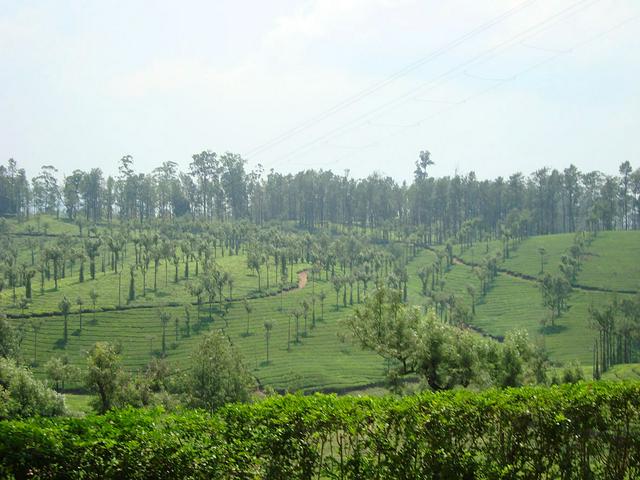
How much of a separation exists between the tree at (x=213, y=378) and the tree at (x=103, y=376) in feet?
19.3

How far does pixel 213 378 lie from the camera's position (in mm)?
51688

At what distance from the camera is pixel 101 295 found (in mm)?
112938

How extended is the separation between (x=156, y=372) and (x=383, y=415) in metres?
63.4

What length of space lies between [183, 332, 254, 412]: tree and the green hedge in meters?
36.8

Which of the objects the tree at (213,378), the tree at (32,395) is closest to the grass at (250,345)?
the tree at (213,378)

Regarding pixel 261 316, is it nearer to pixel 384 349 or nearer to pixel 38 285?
pixel 38 285

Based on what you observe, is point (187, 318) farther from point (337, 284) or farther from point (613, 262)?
point (613, 262)

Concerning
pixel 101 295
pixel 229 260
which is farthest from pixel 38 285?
pixel 229 260

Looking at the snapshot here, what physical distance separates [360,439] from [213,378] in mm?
38621

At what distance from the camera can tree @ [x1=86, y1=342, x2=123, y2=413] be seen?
168 ft

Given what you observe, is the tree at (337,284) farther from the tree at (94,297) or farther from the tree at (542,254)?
the tree at (542,254)

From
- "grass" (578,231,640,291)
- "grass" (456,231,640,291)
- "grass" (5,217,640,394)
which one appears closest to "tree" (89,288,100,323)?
"grass" (5,217,640,394)

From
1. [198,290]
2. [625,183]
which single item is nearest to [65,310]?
[198,290]

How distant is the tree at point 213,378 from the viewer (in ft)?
166
